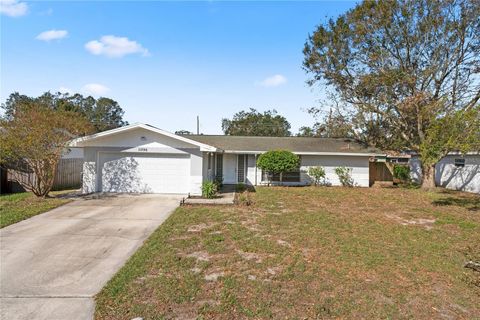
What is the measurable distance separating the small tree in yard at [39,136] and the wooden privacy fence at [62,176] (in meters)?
0.74

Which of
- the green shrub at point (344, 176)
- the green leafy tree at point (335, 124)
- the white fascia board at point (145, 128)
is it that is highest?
the green leafy tree at point (335, 124)

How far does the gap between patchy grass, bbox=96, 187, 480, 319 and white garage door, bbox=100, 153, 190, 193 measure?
4.08m

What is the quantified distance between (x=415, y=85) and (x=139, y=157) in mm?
16502

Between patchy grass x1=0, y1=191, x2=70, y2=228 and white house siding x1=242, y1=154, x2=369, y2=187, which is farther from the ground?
white house siding x1=242, y1=154, x2=369, y2=187

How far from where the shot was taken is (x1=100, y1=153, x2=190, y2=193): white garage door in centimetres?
1341

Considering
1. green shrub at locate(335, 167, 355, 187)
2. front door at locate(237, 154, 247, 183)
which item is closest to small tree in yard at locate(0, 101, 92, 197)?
front door at locate(237, 154, 247, 183)

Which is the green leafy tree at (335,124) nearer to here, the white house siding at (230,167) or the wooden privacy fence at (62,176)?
the white house siding at (230,167)

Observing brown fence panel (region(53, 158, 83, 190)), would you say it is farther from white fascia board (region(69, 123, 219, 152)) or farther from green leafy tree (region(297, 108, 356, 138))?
green leafy tree (region(297, 108, 356, 138))

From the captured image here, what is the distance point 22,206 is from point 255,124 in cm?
4375

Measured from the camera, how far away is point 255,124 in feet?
170

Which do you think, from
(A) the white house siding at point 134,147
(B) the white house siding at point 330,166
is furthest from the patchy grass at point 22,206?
(B) the white house siding at point 330,166

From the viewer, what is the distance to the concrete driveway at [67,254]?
3975 millimetres

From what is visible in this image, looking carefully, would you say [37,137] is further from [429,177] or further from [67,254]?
[429,177]

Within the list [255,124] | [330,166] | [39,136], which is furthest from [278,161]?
[255,124]
